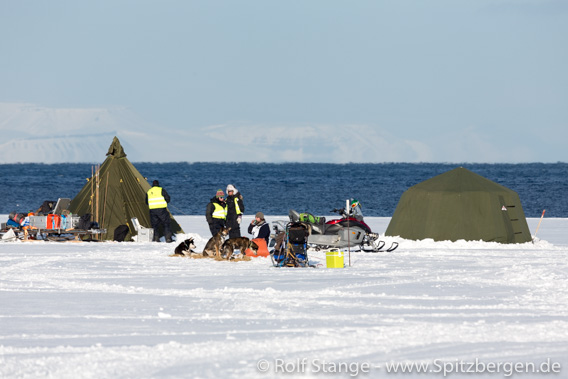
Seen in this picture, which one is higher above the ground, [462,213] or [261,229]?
[462,213]

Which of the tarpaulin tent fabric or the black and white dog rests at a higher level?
the tarpaulin tent fabric

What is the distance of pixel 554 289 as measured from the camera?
13.8 metres

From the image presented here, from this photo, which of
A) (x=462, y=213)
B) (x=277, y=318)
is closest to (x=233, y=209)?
(x=462, y=213)

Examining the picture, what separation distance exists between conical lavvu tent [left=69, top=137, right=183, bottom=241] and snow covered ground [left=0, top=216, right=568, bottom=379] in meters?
6.01

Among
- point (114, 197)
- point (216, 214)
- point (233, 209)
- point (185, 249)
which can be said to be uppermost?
point (114, 197)

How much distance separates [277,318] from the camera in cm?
1104

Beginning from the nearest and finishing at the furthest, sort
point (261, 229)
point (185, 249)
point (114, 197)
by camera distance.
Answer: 1. point (185, 249)
2. point (261, 229)
3. point (114, 197)

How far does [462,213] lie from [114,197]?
9.06 metres

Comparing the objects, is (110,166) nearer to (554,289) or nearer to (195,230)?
(195,230)

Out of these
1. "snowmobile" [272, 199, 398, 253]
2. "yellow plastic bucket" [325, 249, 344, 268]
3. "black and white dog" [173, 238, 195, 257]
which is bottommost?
"yellow plastic bucket" [325, 249, 344, 268]

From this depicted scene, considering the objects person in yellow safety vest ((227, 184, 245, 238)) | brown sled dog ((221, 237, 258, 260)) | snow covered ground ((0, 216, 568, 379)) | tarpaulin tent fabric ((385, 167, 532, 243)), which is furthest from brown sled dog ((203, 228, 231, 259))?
tarpaulin tent fabric ((385, 167, 532, 243))

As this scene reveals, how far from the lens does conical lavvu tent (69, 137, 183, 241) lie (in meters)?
25.0

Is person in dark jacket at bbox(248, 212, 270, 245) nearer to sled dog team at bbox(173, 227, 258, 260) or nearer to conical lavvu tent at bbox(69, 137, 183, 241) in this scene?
sled dog team at bbox(173, 227, 258, 260)

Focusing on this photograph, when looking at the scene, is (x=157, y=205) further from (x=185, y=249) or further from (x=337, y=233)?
(x=337, y=233)
